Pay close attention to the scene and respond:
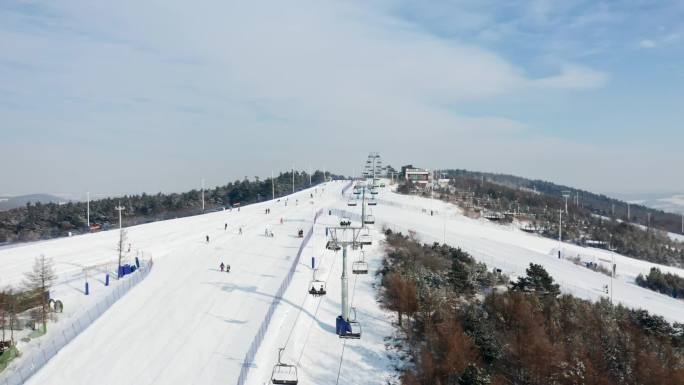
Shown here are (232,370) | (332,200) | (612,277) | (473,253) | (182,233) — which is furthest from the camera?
(332,200)

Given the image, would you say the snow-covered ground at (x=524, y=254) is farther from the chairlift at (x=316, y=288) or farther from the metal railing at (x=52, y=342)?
the metal railing at (x=52, y=342)

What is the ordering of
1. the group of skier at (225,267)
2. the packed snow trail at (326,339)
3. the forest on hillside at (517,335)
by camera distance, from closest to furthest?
the forest on hillside at (517,335) < the packed snow trail at (326,339) < the group of skier at (225,267)

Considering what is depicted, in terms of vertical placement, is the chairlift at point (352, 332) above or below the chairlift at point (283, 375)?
above

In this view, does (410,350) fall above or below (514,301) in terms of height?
below

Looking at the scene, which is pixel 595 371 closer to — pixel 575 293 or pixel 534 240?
pixel 575 293

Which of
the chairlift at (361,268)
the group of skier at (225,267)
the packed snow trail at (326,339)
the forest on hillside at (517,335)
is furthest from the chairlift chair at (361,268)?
the group of skier at (225,267)

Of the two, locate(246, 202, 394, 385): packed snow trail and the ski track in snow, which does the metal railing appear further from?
locate(246, 202, 394, 385): packed snow trail

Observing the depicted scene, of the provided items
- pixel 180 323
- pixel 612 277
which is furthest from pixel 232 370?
pixel 612 277
